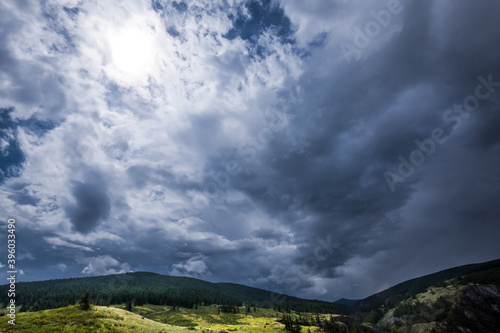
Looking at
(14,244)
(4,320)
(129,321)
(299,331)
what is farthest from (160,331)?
(299,331)

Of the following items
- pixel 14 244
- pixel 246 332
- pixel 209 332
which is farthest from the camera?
pixel 246 332

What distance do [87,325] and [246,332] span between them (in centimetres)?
5136

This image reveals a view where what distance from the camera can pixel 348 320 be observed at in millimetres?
186625

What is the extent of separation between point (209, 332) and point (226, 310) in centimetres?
14993

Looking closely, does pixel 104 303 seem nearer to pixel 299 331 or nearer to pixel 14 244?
pixel 299 331

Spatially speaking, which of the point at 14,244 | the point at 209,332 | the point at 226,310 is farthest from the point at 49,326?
the point at 226,310

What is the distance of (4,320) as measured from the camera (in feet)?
168

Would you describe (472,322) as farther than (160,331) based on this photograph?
Yes

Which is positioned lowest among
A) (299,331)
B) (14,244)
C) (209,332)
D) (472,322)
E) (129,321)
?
(472,322)

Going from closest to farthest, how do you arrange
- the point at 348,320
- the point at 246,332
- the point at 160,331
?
the point at 160,331 → the point at 246,332 → the point at 348,320

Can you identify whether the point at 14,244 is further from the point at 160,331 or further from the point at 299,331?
the point at 299,331

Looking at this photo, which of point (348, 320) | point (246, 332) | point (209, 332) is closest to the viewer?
point (209, 332)

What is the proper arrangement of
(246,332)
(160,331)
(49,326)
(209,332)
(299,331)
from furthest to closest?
(299,331) → (246,332) → (209,332) → (160,331) → (49,326)

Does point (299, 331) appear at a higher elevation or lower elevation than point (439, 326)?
higher
